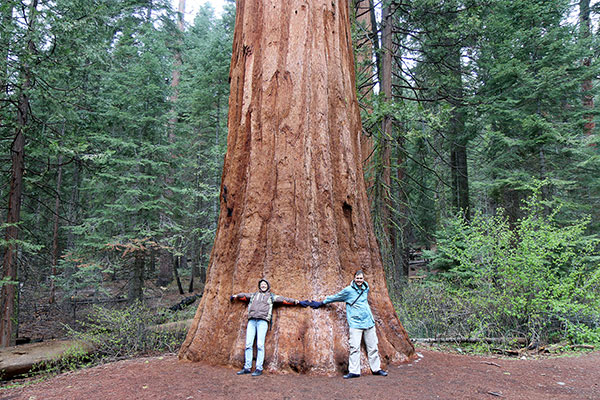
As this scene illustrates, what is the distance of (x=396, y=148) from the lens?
11.6 m

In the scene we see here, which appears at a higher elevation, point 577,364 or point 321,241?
point 321,241

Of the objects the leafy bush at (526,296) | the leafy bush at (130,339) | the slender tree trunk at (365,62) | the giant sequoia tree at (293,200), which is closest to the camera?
the giant sequoia tree at (293,200)

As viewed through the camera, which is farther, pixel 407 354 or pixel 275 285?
pixel 407 354

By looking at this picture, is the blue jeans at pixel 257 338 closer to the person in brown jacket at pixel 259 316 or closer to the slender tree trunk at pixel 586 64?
the person in brown jacket at pixel 259 316

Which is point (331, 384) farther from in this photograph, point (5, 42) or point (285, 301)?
point (5, 42)

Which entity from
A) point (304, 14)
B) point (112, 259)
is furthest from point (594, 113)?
point (112, 259)

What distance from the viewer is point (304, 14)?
6008 mm

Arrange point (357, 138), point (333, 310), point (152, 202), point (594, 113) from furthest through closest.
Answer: point (152, 202)
point (594, 113)
point (357, 138)
point (333, 310)

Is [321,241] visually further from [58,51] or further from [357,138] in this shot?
[58,51]

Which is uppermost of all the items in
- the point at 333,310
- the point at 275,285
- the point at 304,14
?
the point at 304,14

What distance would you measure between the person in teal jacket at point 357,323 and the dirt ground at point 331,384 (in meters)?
0.19

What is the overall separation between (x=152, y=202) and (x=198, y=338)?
30.7ft

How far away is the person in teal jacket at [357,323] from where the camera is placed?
468 centimetres

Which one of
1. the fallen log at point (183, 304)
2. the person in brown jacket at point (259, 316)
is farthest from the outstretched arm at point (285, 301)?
the fallen log at point (183, 304)
